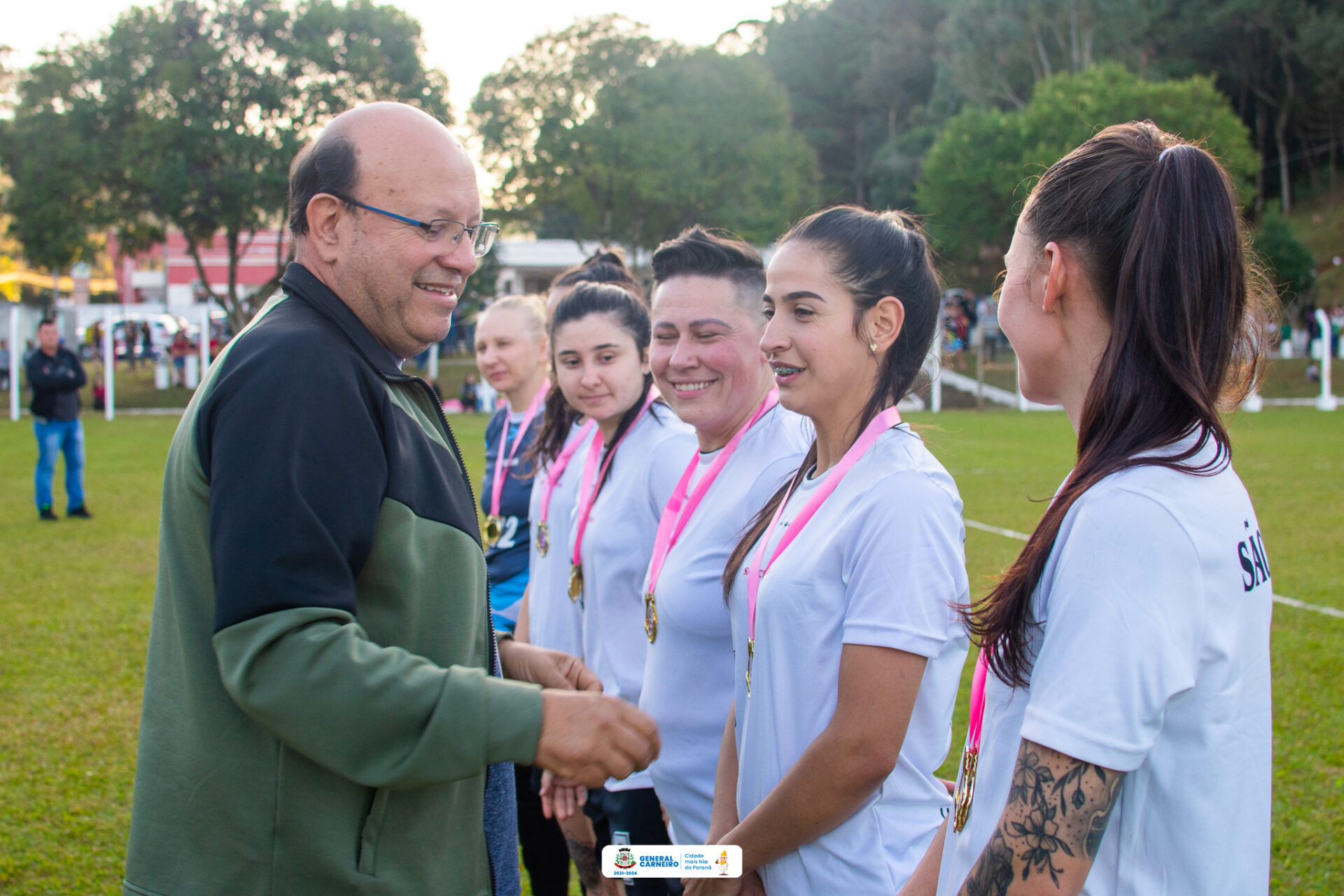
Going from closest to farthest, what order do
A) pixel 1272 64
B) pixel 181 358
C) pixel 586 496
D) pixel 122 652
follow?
pixel 586 496 < pixel 122 652 < pixel 181 358 < pixel 1272 64

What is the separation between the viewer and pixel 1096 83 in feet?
135

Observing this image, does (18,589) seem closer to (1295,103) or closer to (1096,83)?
(1096,83)

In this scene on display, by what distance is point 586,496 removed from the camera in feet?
11.7

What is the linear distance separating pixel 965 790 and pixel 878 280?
1.19 metres

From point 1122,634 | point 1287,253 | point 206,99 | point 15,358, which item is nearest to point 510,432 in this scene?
point 1122,634

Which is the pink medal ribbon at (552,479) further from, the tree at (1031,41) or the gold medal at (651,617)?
the tree at (1031,41)

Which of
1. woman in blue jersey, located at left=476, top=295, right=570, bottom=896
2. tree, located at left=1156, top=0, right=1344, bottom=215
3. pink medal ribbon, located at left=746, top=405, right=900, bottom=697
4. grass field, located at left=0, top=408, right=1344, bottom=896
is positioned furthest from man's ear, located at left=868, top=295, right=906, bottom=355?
tree, located at left=1156, top=0, right=1344, bottom=215

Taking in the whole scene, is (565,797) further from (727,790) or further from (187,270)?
(187,270)

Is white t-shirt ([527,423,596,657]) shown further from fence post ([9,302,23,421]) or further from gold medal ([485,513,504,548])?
fence post ([9,302,23,421])

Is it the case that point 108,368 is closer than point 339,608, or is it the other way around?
point 339,608

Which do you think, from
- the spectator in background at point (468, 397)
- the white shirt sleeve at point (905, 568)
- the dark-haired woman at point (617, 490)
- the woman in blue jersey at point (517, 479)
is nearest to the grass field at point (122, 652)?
the white shirt sleeve at point (905, 568)

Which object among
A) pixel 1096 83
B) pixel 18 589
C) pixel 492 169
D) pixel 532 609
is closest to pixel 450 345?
pixel 492 169

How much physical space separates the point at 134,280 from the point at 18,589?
6033cm

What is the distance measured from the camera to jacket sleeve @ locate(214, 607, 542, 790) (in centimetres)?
164
